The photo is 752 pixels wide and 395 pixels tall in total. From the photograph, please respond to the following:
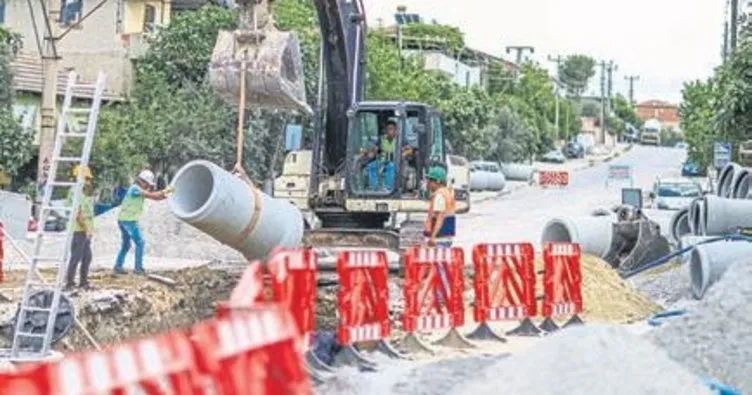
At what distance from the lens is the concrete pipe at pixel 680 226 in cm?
2567

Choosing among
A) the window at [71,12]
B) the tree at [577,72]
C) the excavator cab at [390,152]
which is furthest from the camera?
the tree at [577,72]

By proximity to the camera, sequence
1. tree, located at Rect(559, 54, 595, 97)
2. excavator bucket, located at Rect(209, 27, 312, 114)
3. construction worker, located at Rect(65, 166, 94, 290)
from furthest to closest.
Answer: tree, located at Rect(559, 54, 595, 97)
construction worker, located at Rect(65, 166, 94, 290)
excavator bucket, located at Rect(209, 27, 312, 114)

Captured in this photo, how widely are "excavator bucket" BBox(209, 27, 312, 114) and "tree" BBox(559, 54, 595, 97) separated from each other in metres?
Result: 139

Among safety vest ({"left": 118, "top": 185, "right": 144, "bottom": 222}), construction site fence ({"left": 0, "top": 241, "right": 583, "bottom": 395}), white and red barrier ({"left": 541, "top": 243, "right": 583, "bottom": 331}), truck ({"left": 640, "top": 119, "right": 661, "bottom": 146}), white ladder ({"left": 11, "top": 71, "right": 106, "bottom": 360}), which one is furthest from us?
truck ({"left": 640, "top": 119, "right": 661, "bottom": 146})

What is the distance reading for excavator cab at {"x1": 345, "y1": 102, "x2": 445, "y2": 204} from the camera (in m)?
19.5

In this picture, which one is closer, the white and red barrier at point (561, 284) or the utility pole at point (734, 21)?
the white and red barrier at point (561, 284)

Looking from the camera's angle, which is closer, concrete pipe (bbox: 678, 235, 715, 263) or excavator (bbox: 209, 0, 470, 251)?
excavator (bbox: 209, 0, 470, 251)

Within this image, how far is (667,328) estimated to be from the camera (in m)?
10.9

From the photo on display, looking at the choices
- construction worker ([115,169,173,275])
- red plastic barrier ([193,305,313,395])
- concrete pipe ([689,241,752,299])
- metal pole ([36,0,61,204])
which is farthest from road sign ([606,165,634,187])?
red plastic barrier ([193,305,313,395])

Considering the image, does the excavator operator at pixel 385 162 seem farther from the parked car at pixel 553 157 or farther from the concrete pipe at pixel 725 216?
the parked car at pixel 553 157

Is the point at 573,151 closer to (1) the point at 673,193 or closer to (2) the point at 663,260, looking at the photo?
(1) the point at 673,193

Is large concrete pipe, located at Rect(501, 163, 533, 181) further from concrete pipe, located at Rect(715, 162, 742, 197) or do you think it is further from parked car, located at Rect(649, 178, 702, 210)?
concrete pipe, located at Rect(715, 162, 742, 197)

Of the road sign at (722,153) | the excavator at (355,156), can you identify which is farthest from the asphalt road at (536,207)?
the excavator at (355,156)

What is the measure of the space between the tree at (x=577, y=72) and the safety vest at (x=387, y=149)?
136 m
